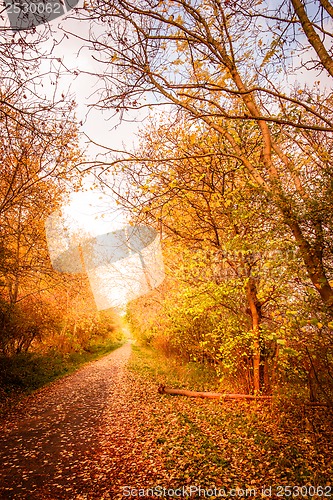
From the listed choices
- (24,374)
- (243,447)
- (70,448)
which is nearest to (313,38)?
(243,447)

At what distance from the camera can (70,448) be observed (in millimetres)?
6219

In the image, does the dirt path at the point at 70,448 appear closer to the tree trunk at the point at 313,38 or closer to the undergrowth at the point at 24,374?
the undergrowth at the point at 24,374

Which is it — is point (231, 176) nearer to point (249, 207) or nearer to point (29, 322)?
point (249, 207)

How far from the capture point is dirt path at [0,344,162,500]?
4.71 meters

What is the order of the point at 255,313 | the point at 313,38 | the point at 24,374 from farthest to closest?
the point at 24,374 → the point at 255,313 → the point at 313,38

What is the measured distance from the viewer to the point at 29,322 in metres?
12.8

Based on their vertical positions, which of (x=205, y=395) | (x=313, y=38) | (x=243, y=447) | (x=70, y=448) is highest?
(x=313, y=38)

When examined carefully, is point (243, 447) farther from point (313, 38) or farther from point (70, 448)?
point (313, 38)

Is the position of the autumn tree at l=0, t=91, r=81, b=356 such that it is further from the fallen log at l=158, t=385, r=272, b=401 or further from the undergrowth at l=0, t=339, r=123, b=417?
the fallen log at l=158, t=385, r=272, b=401

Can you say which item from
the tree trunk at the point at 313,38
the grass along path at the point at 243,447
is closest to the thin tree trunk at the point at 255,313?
the grass along path at the point at 243,447

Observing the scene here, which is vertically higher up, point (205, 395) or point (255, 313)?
point (255, 313)

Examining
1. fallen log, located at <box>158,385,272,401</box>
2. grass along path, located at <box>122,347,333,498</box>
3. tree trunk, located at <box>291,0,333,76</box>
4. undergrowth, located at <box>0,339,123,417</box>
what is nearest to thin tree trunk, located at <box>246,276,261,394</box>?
fallen log, located at <box>158,385,272,401</box>

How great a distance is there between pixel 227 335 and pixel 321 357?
334 cm

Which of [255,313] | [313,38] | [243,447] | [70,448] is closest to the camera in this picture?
[313,38]
